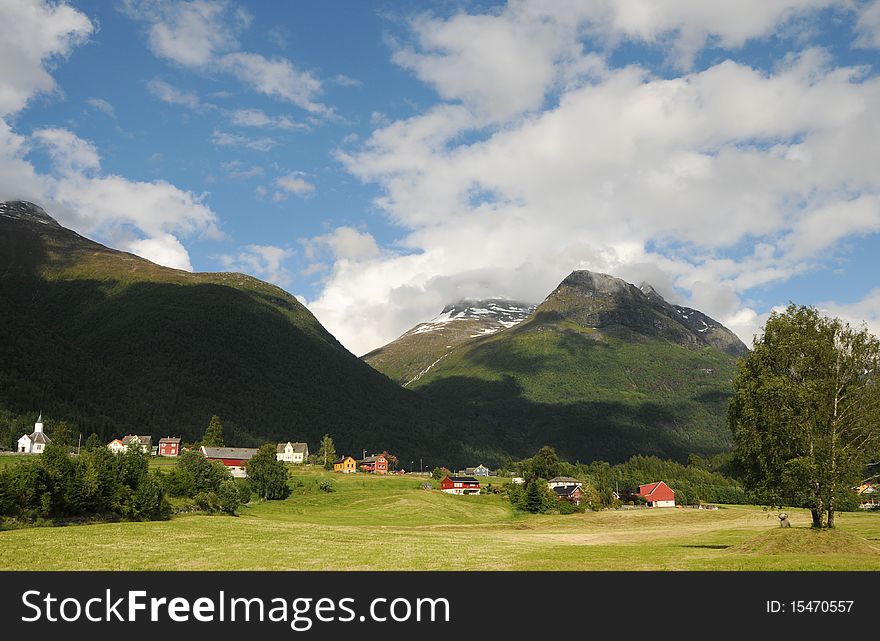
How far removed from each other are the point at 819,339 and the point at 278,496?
104384 millimetres

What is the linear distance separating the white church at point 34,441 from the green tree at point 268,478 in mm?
59746

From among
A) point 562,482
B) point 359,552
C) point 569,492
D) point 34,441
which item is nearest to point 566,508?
point 569,492

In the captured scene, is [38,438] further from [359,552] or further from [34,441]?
[359,552]

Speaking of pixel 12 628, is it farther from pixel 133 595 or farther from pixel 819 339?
pixel 819 339

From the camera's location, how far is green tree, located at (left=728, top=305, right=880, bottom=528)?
139ft

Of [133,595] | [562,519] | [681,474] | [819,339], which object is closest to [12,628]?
[133,595]

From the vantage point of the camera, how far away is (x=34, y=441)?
15700cm

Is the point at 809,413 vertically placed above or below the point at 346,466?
above

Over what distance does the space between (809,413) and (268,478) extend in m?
104

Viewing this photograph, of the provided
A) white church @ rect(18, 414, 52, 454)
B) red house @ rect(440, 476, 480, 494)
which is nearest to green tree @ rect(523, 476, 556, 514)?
red house @ rect(440, 476, 480, 494)

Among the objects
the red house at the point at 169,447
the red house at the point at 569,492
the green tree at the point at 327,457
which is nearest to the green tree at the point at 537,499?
the red house at the point at 569,492

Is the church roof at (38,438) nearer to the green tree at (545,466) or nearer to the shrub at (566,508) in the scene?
the shrub at (566,508)

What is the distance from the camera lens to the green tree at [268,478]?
12488 cm

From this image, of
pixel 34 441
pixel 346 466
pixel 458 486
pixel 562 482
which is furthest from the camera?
pixel 346 466
